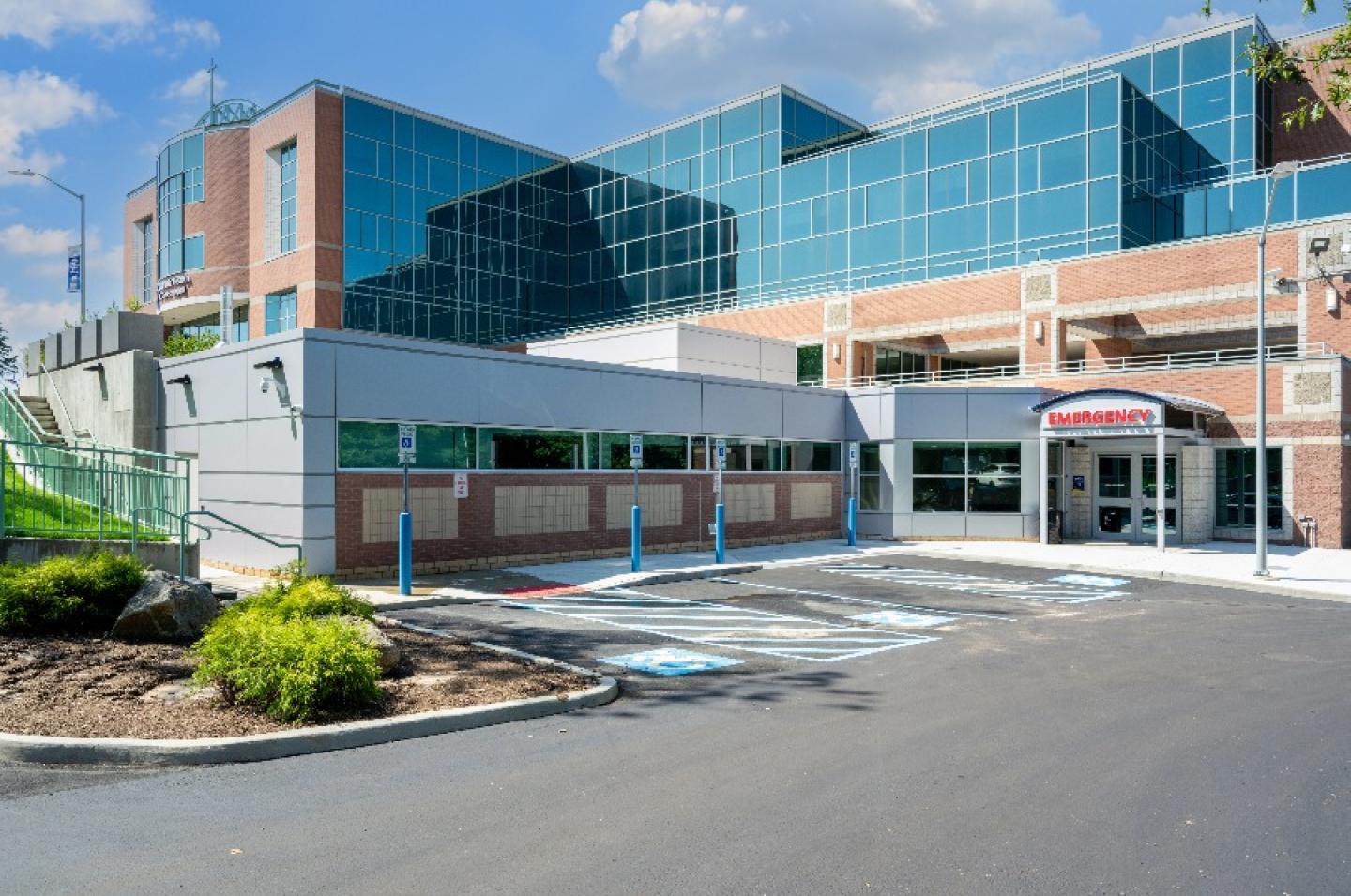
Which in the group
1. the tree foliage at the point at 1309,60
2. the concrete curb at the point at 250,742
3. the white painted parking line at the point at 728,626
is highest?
the tree foliage at the point at 1309,60

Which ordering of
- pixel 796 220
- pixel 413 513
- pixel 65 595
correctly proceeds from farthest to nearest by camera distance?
pixel 796 220, pixel 413 513, pixel 65 595

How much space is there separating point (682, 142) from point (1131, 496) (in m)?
32.8

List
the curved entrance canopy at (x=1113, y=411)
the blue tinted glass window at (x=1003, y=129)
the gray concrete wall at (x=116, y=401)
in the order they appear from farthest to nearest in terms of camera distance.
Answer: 1. the blue tinted glass window at (x=1003, y=129)
2. the curved entrance canopy at (x=1113, y=411)
3. the gray concrete wall at (x=116, y=401)

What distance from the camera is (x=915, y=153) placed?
148ft

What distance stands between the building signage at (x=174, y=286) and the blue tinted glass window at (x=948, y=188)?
36.3 metres

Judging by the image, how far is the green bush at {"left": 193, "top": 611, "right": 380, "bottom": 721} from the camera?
8297mm

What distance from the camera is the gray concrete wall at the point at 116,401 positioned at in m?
22.9

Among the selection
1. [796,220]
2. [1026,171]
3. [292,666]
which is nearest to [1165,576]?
[292,666]

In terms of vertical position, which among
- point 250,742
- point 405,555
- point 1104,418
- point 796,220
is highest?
point 796,220

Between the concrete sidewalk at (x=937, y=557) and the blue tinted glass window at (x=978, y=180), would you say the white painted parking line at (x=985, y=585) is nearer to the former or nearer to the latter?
the concrete sidewalk at (x=937, y=557)

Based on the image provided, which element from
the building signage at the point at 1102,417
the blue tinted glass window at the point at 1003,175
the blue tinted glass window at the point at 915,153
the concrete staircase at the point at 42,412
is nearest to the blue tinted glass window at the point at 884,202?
the blue tinted glass window at the point at 915,153

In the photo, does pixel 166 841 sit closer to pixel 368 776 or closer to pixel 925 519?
pixel 368 776

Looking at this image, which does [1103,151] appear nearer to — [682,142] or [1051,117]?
[1051,117]

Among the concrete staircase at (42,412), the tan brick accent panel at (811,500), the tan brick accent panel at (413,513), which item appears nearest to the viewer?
the tan brick accent panel at (413,513)
